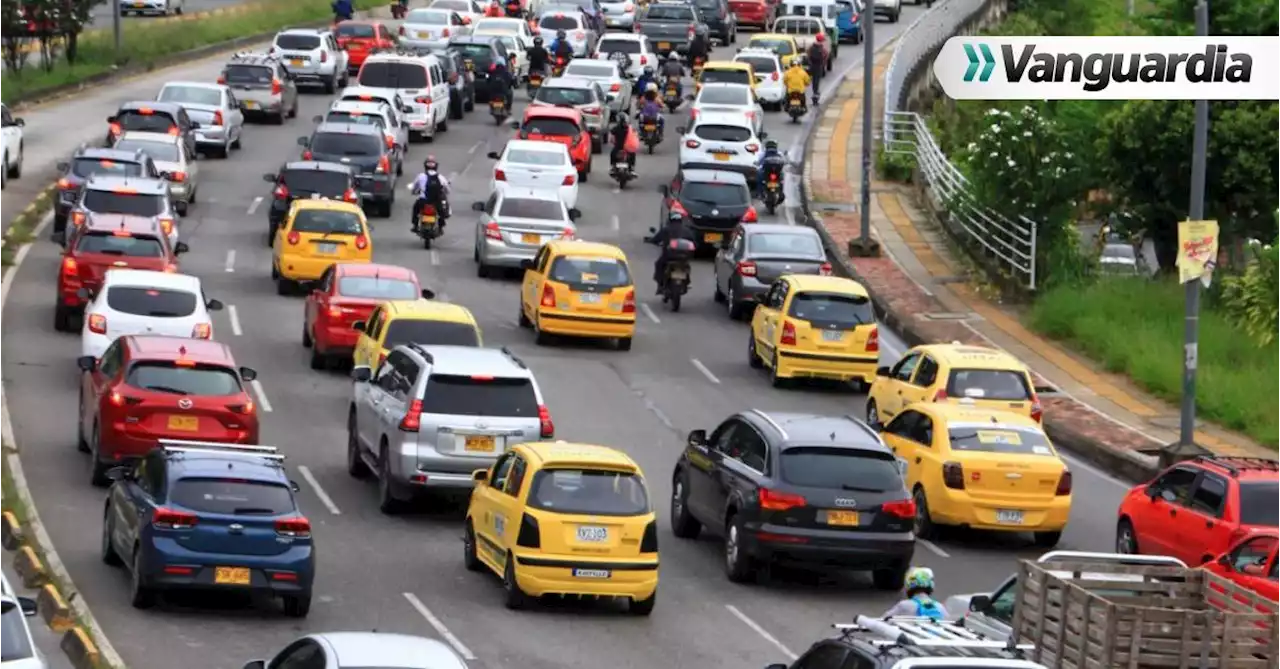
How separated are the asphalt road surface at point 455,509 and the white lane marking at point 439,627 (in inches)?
1.5

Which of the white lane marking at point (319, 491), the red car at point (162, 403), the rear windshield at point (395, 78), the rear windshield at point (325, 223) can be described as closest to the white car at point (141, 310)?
the white lane marking at point (319, 491)

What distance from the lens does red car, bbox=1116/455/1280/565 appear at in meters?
24.3

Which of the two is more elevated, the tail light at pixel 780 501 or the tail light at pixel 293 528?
the tail light at pixel 293 528

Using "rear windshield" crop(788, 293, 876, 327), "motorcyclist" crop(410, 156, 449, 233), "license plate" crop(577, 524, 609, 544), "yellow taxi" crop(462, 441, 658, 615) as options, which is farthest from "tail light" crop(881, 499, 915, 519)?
"motorcyclist" crop(410, 156, 449, 233)

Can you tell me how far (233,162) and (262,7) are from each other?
34.9 m

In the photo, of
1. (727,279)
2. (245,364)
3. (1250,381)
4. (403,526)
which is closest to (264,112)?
(727,279)

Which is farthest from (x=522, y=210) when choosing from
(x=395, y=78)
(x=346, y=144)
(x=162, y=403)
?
(x=395, y=78)

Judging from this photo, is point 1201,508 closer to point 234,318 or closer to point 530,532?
point 530,532

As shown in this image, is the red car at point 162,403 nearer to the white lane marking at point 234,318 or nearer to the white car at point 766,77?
the white lane marking at point 234,318

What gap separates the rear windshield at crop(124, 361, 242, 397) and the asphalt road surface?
1316 mm

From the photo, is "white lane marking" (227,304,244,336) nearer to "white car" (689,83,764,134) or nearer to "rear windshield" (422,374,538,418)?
"rear windshield" (422,374,538,418)

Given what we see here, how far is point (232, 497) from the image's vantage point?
22.1 m

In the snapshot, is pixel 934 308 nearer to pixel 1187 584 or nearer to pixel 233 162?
pixel 233 162

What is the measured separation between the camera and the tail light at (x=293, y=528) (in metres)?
22.0
